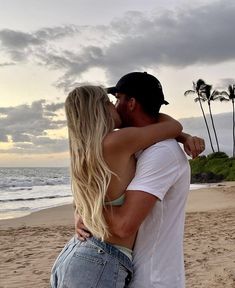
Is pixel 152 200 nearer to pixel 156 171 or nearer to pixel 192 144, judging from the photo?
pixel 156 171

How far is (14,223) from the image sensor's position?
14.1 m

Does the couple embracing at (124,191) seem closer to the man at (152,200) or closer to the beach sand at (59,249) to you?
the man at (152,200)

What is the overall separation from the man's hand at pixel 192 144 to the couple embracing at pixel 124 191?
0.19 m

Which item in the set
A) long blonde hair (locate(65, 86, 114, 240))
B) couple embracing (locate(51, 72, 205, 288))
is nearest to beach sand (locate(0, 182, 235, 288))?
couple embracing (locate(51, 72, 205, 288))

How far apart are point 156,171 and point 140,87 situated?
0.41 m

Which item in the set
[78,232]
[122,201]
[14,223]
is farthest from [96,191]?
[14,223]

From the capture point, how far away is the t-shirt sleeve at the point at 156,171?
2174mm

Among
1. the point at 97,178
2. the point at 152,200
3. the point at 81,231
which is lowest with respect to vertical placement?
the point at 81,231

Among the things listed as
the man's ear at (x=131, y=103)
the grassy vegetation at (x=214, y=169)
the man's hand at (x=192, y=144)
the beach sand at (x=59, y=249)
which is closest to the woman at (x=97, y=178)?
the man's ear at (x=131, y=103)

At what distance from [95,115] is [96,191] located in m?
0.34

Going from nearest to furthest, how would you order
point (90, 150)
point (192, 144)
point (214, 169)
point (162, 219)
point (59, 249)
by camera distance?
point (90, 150), point (162, 219), point (192, 144), point (59, 249), point (214, 169)

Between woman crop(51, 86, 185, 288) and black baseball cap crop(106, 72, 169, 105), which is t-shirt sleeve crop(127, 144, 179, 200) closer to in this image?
woman crop(51, 86, 185, 288)

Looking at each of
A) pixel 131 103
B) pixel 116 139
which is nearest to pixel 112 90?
pixel 131 103

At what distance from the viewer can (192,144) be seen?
252cm
